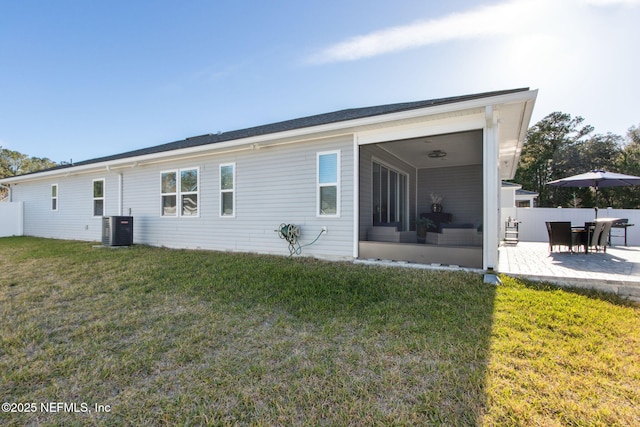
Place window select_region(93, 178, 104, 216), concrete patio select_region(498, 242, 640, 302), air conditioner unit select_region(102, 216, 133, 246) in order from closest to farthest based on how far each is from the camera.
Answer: concrete patio select_region(498, 242, 640, 302) < air conditioner unit select_region(102, 216, 133, 246) < window select_region(93, 178, 104, 216)

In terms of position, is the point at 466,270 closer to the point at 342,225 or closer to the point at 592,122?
the point at 342,225

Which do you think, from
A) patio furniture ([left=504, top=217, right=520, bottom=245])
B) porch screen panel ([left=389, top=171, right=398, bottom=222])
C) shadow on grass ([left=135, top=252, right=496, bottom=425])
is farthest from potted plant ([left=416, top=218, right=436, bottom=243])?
shadow on grass ([left=135, top=252, right=496, bottom=425])

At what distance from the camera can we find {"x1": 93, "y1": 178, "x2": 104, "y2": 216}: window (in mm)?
10359

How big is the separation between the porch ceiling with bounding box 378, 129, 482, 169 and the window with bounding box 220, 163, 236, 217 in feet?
12.0

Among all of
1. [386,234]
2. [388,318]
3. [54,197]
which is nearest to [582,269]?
[386,234]

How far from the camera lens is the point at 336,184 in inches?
246

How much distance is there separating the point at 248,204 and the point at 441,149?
509 centimetres

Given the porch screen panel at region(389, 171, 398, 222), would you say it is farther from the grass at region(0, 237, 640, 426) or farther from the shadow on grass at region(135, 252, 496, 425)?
the grass at region(0, 237, 640, 426)

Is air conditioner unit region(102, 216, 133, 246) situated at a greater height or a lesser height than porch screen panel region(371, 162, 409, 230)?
lesser

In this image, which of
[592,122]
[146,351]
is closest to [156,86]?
[146,351]

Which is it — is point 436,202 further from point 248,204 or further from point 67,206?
point 67,206

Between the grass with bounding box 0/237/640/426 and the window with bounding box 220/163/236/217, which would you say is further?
the window with bounding box 220/163/236/217

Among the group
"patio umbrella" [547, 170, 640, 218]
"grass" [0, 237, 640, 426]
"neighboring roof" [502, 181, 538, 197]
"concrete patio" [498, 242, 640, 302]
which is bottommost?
"grass" [0, 237, 640, 426]

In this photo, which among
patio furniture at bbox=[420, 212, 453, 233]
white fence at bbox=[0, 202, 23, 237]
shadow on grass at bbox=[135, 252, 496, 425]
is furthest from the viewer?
white fence at bbox=[0, 202, 23, 237]
